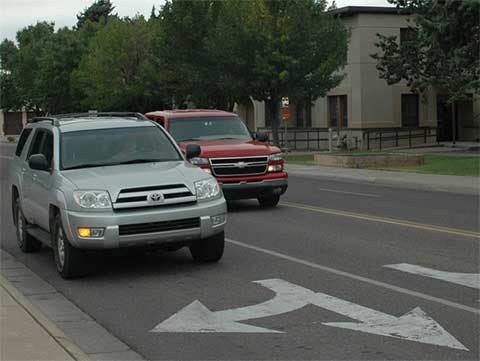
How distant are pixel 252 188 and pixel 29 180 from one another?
220 inches

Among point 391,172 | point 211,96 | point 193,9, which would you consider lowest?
point 391,172

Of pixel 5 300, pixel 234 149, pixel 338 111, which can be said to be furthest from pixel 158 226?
pixel 338 111

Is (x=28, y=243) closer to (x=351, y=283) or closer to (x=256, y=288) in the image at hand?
(x=256, y=288)

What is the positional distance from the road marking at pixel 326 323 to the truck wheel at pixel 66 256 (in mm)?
1898

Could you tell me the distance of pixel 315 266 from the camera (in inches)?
396

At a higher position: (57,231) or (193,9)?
(193,9)

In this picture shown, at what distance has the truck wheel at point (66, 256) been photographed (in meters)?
9.46

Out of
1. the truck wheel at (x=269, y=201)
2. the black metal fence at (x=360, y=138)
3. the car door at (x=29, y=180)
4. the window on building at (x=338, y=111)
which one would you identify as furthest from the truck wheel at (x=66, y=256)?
the window on building at (x=338, y=111)

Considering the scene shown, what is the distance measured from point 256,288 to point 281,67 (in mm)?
28976

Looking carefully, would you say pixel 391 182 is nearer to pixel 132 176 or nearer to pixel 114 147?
pixel 114 147

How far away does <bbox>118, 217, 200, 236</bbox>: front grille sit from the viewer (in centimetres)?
917

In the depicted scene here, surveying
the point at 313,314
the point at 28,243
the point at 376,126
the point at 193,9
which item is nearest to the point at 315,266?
the point at 313,314

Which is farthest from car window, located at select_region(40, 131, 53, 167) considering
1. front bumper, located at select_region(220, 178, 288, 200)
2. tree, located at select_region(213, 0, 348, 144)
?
tree, located at select_region(213, 0, 348, 144)

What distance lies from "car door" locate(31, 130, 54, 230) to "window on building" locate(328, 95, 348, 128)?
37.6 m
